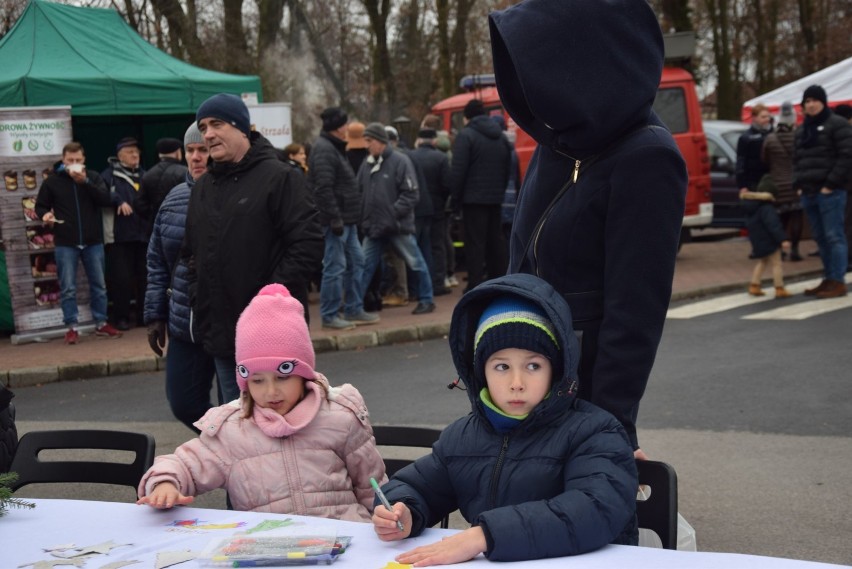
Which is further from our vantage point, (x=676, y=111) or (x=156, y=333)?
(x=676, y=111)

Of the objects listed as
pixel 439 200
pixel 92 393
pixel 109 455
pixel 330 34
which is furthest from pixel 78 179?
pixel 330 34

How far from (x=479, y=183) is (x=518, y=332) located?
958 centimetres

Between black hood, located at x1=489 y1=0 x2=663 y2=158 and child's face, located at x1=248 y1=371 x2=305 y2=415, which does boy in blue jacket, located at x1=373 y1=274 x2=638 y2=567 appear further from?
child's face, located at x1=248 y1=371 x2=305 y2=415

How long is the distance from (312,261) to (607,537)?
2.89 m

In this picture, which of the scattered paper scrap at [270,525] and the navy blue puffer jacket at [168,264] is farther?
the navy blue puffer jacket at [168,264]

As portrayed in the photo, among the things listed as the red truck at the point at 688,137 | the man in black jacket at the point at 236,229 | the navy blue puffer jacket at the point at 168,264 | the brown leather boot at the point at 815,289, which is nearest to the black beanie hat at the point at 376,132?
the red truck at the point at 688,137

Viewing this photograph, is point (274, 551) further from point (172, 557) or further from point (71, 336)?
point (71, 336)

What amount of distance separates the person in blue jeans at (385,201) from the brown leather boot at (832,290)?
14.1ft

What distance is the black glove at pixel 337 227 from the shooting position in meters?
11.0

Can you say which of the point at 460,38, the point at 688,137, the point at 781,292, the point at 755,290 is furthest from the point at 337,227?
the point at 460,38

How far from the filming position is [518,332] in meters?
2.77

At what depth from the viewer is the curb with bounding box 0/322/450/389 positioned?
10016 millimetres

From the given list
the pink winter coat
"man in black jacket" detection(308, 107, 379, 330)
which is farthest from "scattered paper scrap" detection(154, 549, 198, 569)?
"man in black jacket" detection(308, 107, 379, 330)

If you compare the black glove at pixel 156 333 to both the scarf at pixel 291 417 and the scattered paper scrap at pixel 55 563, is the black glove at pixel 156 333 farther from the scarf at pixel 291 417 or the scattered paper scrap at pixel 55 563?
the scattered paper scrap at pixel 55 563
